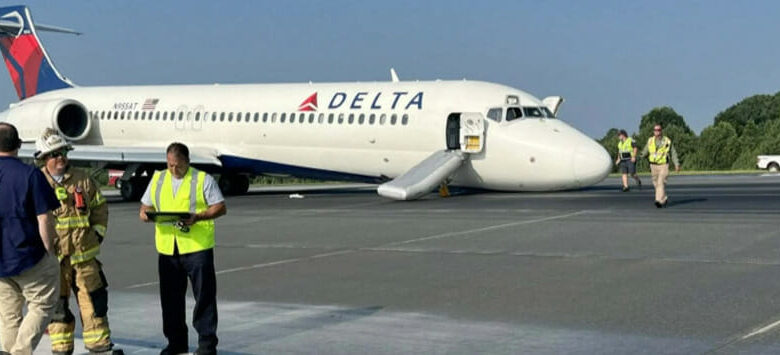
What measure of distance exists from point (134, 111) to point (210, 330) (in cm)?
2474

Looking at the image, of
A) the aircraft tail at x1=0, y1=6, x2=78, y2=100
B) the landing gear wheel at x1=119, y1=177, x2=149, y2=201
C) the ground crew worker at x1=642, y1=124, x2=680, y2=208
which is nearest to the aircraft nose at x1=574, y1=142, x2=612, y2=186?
the ground crew worker at x1=642, y1=124, x2=680, y2=208

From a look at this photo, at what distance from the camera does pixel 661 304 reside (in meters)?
8.95

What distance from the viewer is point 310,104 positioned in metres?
26.9

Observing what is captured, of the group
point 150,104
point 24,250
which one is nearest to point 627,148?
point 150,104

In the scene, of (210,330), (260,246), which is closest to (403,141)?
(260,246)

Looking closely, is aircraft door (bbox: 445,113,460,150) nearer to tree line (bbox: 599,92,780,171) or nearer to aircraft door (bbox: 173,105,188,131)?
aircraft door (bbox: 173,105,188,131)

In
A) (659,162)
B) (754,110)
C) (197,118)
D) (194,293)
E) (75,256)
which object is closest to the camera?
(75,256)

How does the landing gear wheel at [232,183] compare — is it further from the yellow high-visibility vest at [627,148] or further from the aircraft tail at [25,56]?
the yellow high-visibility vest at [627,148]

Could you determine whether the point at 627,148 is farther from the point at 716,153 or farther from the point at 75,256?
the point at 716,153

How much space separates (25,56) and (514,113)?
20.9 m

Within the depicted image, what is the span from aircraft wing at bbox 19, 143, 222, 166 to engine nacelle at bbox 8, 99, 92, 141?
2.95m

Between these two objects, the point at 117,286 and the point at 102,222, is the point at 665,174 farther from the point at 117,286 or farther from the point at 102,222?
the point at 102,222

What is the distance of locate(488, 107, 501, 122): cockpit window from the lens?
938 inches

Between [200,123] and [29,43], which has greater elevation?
[29,43]
